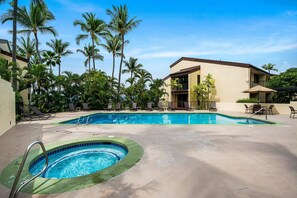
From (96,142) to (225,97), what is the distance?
18.7 m

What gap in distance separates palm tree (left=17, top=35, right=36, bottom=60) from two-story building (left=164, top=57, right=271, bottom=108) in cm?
2236

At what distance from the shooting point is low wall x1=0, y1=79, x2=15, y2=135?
750 cm

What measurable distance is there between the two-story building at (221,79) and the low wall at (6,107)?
1746cm

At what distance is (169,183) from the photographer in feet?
10.9

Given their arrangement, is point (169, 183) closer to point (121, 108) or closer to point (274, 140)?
point (274, 140)

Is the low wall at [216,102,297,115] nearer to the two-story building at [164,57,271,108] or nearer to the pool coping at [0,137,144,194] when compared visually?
the two-story building at [164,57,271,108]

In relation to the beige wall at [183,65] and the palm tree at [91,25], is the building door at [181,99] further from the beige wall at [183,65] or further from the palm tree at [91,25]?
the palm tree at [91,25]

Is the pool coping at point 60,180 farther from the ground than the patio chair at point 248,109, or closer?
closer

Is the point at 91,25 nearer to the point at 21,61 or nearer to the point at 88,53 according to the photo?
the point at 88,53

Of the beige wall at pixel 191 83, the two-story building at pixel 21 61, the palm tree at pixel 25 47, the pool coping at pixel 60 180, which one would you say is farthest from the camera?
the palm tree at pixel 25 47

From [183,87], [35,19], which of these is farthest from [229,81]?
[35,19]

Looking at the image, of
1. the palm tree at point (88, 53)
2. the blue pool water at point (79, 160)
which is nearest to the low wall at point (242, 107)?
the blue pool water at point (79, 160)

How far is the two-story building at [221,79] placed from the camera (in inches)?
770

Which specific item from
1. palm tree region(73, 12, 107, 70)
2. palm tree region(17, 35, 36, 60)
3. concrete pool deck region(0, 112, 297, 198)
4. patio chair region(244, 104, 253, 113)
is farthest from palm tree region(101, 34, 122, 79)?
concrete pool deck region(0, 112, 297, 198)
